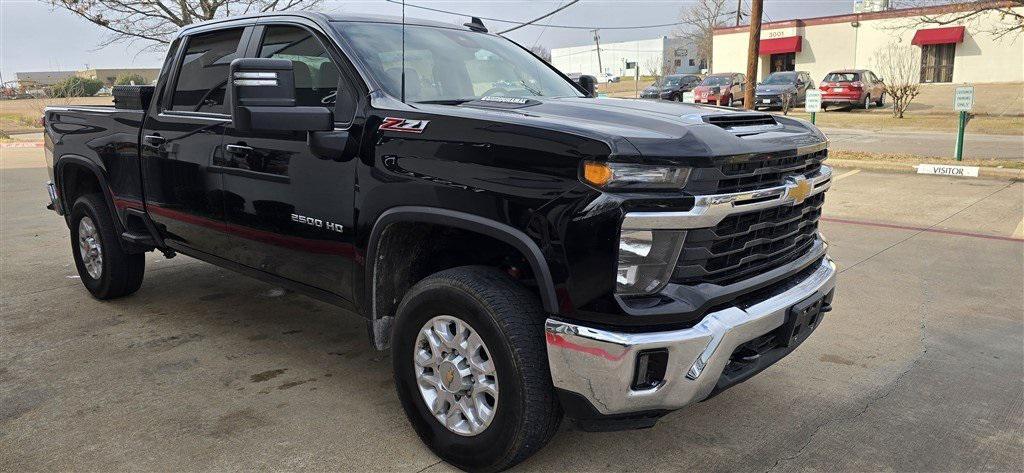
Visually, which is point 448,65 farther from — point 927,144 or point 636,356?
point 927,144

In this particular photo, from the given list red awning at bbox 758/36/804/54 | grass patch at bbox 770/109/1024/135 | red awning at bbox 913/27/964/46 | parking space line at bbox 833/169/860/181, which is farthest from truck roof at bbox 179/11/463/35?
red awning at bbox 758/36/804/54

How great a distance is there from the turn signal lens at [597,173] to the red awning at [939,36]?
40791mm

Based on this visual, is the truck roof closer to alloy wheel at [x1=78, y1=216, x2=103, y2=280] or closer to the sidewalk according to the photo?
alloy wheel at [x1=78, y1=216, x2=103, y2=280]

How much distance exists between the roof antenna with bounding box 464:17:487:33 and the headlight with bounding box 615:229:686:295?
2393 millimetres

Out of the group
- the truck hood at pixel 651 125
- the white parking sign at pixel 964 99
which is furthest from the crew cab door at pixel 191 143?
the white parking sign at pixel 964 99

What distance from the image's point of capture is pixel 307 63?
12.4 ft

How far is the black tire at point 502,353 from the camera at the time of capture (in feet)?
8.86

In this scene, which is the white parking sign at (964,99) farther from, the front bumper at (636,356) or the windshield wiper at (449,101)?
the front bumper at (636,356)

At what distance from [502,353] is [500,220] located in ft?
1.57

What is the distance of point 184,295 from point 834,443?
4519 mm

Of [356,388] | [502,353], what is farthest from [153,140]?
[502,353]

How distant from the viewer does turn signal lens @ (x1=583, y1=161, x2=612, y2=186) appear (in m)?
2.51

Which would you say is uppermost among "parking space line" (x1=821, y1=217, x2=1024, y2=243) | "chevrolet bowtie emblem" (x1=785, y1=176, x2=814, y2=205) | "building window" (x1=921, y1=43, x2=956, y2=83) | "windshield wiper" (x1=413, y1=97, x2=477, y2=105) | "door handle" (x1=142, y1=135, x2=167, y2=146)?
"building window" (x1=921, y1=43, x2=956, y2=83)

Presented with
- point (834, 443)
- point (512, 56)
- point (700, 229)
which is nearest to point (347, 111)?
point (512, 56)
